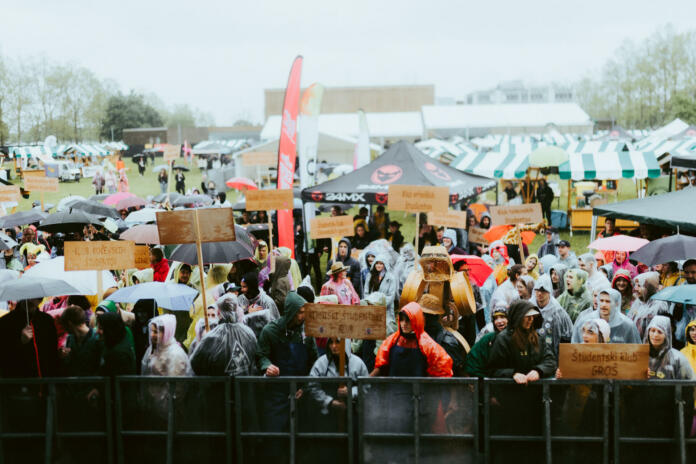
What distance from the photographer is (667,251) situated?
704 cm

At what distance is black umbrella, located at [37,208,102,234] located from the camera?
33.4 feet

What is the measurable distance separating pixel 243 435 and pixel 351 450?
0.79m

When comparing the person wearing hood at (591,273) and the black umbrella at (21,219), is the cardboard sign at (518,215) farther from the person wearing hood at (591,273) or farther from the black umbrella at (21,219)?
the black umbrella at (21,219)

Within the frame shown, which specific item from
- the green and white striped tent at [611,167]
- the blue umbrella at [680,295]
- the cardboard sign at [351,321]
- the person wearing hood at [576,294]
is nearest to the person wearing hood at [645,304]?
the blue umbrella at [680,295]

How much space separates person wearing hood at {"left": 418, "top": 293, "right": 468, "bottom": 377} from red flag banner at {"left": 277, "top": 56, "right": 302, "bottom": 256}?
6.10 metres

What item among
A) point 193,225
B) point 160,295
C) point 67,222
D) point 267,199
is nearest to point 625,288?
point 193,225

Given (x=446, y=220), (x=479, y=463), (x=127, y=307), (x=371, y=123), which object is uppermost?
(x=371, y=123)

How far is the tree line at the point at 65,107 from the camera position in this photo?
7131 centimetres

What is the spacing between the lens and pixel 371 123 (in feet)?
166

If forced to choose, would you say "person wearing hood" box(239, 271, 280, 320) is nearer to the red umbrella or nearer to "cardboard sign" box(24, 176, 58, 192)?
the red umbrella

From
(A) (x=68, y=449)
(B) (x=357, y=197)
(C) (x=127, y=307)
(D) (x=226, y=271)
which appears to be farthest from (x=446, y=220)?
(A) (x=68, y=449)

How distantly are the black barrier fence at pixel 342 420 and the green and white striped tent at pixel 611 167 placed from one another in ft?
41.2

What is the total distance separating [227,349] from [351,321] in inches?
39.9

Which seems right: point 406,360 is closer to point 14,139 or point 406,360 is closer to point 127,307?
point 127,307
